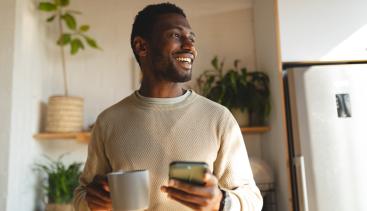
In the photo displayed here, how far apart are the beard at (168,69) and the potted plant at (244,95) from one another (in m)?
1.03

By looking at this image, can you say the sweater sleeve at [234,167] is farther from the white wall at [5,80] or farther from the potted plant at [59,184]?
the potted plant at [59,184]

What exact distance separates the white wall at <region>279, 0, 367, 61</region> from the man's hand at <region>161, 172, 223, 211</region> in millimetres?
1164

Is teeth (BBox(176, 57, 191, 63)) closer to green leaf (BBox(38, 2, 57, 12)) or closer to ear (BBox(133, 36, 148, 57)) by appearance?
ear (BBox(133, 36, 148, 57))

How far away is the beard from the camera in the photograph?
2.66 ft

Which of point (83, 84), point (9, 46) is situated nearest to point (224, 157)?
point (9, 46)

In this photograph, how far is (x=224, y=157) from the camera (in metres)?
0.77

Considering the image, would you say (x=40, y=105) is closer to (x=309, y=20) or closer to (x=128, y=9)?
(x=128, y=9)

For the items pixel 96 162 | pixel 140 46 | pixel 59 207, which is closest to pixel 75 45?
pixel 59 207

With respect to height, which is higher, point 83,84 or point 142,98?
point 83,84

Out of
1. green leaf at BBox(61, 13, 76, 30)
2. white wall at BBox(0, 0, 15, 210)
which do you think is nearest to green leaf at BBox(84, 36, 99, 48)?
green leaf at BBox(61, 13, 76, 30)

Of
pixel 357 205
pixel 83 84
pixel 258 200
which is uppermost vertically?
pixel 83 84

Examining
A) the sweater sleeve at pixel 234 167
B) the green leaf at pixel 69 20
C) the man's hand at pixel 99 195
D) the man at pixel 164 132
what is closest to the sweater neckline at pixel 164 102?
the man at pixel 164 132

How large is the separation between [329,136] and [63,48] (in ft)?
5.58

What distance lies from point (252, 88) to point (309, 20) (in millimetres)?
479
